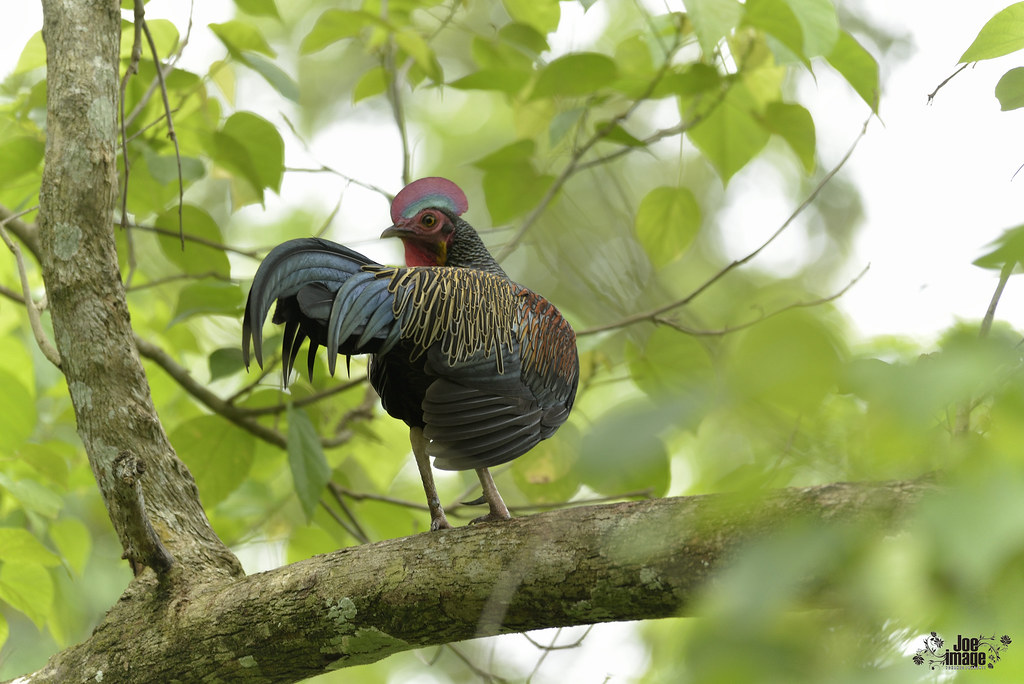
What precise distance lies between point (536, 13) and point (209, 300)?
5.77 ft

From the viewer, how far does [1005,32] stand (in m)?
1.53

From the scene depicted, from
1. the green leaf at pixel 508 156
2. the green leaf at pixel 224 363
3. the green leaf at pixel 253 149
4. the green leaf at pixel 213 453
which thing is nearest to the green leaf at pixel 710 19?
the green leaf at pixel 508 156

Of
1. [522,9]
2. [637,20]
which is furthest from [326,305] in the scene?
[637,20]

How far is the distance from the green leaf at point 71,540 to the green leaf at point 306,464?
1092 millimetres

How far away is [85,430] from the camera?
2.58 metres

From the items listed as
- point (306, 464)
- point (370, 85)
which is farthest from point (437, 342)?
point (370, 85)

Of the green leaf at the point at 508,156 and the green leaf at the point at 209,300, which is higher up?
the green leaf at the point at 508,156

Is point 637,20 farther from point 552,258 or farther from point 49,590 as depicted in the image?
point 49,590

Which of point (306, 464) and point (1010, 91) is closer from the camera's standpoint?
point (1010, 91)

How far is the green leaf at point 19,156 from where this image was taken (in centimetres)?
318

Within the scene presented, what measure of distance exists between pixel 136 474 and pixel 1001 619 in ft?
6.89

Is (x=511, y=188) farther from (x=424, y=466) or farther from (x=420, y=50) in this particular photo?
(x=424, y=466)

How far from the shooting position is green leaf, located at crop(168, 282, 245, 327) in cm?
314

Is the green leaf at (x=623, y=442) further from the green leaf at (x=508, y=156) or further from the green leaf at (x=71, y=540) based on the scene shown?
the green leaf at (x=71, y=540)
